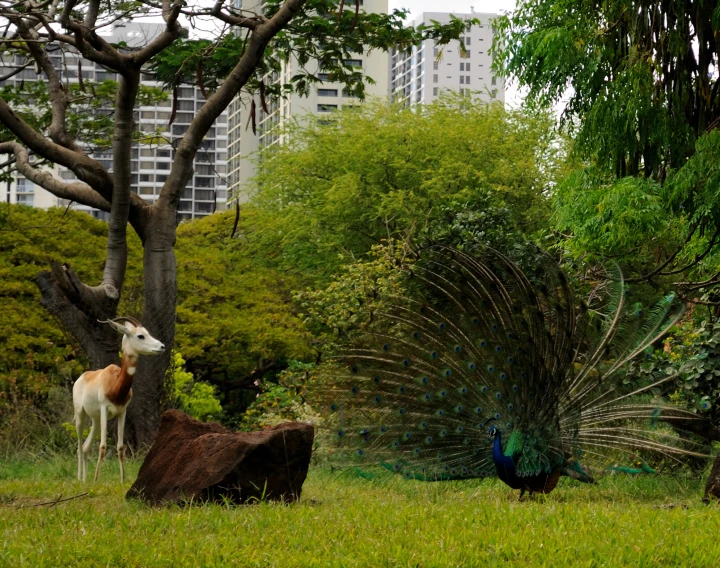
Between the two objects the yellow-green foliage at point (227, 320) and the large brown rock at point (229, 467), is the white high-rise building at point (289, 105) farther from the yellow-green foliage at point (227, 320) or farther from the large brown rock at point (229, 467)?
the large brown rock at point (229, 467)

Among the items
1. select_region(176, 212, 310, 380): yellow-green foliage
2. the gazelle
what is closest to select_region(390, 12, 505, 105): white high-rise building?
select_region(176, 212, 310, 380): yellow-green foliage

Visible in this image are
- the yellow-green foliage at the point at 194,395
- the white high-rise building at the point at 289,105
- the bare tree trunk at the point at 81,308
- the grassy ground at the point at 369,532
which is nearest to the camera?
the grassy ground at the point at 369,532

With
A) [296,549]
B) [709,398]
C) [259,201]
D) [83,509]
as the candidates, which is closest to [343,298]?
[709,398]

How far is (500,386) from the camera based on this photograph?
8.26 m

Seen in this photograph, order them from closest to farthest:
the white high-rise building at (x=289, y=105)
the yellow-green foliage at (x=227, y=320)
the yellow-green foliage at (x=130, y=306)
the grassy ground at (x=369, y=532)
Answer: the grassy ground at (x=369, y=532)
the yellow-green foliage at (x=130, y=306)
the yellow-green foliage at (x=227, y=320)
the white high-rise building at (x=289, y=105)

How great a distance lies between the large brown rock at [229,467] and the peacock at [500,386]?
3.54 feet

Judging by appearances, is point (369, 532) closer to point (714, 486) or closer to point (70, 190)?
point (714, 486)

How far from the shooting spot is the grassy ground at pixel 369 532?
17.3 feet

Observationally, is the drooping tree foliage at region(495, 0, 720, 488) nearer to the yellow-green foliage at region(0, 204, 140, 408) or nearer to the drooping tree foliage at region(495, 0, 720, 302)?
the drooping tree foliage at region(495, 0, 720, 302)

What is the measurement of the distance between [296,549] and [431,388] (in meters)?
3.13

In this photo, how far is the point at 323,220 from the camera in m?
27.2

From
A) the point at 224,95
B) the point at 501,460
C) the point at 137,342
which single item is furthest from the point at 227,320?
the point at 501,460

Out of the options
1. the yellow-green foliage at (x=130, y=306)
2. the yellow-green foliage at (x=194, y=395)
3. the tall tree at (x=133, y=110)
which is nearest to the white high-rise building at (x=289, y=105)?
the yellow-green foliage at (x=130, y=306)

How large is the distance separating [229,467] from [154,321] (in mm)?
5151
